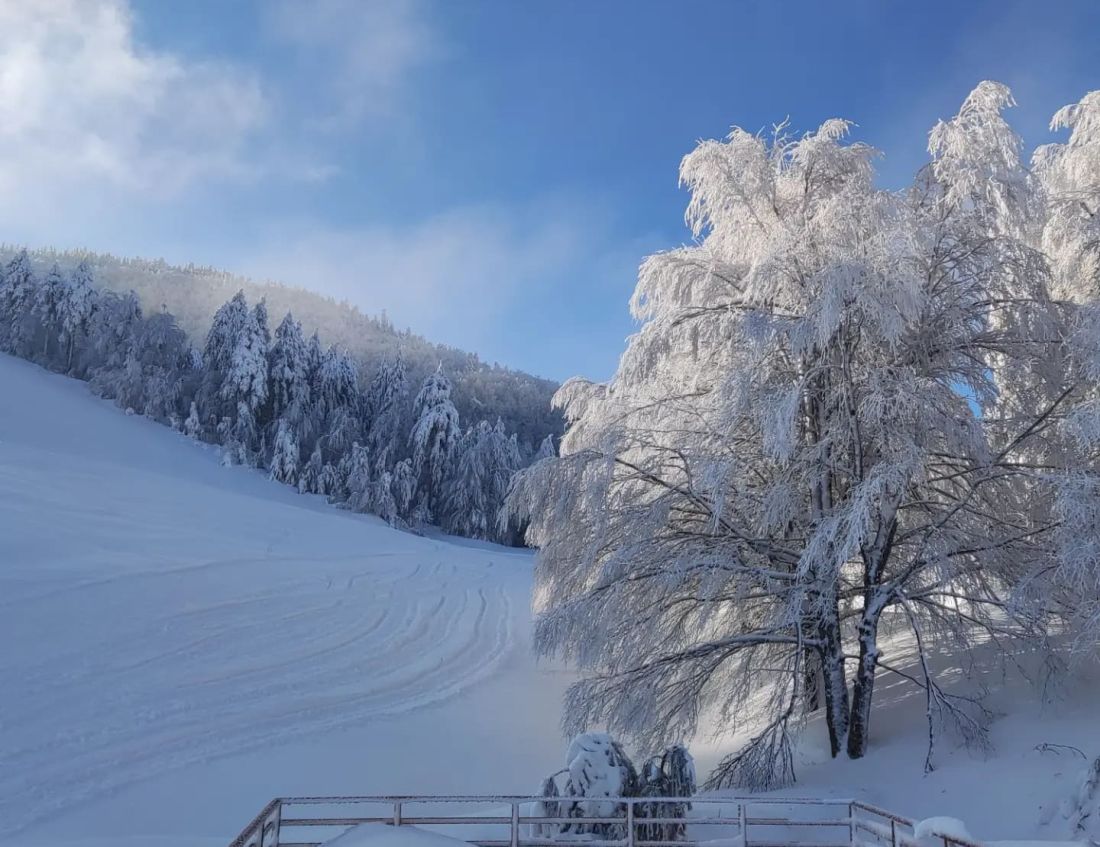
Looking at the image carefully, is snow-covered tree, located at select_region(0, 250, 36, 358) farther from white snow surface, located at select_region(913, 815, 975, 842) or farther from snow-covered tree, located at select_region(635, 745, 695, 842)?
white snow surface, located at select_region(913, 815, 975, 842)

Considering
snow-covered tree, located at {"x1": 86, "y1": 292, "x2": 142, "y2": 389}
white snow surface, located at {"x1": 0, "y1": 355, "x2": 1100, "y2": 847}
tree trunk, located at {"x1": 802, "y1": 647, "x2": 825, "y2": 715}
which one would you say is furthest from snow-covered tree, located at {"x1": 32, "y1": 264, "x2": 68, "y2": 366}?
tree trunk, located at {"x1": 802, "y1": 647, "x2": 825, "y2": 715}

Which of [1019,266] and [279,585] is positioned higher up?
[1019,266]

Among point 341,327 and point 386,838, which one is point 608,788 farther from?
point 341,327

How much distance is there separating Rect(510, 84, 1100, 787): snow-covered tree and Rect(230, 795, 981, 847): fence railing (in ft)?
3.23

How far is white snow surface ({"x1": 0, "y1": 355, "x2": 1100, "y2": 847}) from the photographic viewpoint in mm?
7305

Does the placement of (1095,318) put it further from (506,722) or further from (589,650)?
(506,722)

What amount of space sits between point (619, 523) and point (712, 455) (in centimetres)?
124

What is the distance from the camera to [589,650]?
8211 millimetres

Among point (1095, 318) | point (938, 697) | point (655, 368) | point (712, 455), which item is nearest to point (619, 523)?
point (712, 455)

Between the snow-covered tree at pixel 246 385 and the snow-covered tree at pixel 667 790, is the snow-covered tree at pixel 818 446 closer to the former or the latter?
the snow-covered tree at pixel 667 790

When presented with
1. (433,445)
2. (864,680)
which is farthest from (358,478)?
(864,680)

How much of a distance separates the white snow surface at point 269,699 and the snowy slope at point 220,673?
0.15 ft

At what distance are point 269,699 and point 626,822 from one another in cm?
750

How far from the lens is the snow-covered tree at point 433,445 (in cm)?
4972
